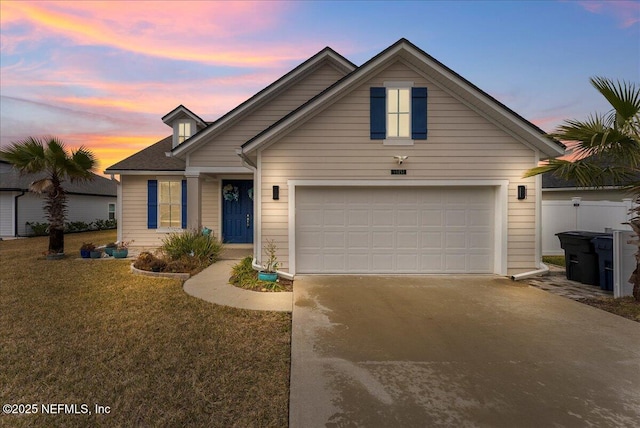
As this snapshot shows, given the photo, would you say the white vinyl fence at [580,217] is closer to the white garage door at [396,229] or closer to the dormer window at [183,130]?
the white garage door at [396,229]

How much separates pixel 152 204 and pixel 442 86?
12.0m

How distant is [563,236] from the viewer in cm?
784

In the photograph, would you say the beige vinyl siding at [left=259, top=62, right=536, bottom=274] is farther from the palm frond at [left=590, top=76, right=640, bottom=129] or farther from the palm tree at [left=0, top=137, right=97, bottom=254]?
the palm tree at [left=0, top=137, right=97, bottom=254]

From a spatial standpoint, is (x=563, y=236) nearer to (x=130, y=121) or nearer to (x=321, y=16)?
(x=321, y=16)

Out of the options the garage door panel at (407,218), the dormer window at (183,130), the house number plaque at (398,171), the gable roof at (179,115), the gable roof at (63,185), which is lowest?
the garage door panel at (407,218)

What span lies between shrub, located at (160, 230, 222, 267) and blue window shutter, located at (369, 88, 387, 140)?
20.3ft

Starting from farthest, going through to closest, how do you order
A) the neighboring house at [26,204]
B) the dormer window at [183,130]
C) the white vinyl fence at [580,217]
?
the neighboring house at [26,204] < the dormer window at [183,130] < the white vinyl fence at [580,217]

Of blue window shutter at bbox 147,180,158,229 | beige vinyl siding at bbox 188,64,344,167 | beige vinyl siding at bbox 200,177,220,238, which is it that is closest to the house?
beige vinyl siding at bbox 188,64,344,167

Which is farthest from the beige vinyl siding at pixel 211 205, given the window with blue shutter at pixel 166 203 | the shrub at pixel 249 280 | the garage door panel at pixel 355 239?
the garage door panel at pixel 355 239

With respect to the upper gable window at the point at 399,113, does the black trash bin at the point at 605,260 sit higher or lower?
lower

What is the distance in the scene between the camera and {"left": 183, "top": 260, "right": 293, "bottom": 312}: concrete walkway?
5578 mm

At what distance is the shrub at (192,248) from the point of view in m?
9.12

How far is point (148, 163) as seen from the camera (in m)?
12.9

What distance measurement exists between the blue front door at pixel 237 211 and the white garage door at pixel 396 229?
5.19 meters
